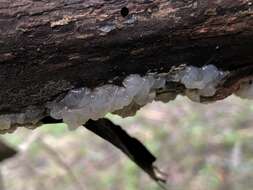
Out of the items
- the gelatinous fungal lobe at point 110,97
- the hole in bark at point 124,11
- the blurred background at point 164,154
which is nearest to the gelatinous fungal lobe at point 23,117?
the gelatinous fungal lobe at point 110,97

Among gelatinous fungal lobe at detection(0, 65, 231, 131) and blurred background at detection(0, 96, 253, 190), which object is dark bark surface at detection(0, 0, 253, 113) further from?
blurred background at detection(0, 96, 253, 190)

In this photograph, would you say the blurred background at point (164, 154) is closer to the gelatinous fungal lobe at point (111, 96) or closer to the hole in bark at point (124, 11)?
the gelatinous fungal lobe at point (111, 96)

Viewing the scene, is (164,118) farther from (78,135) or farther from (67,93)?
(67,93)

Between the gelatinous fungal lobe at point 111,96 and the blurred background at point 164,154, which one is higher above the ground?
the gelatinous fungal lobe at point 111,96

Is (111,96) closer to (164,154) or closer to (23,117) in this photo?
(23,117)

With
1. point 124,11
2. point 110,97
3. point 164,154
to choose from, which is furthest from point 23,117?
point 164,154

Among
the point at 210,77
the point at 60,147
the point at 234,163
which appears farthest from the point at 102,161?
the point at 210,77
